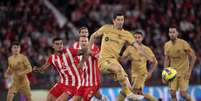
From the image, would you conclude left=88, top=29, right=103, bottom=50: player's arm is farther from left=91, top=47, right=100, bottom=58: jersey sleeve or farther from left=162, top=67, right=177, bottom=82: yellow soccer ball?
left=162, top=67, right=177, bottom=82: yellow soccer ball

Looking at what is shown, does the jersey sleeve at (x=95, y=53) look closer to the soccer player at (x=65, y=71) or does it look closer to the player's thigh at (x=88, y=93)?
the soccer player at (x=65, y=71)

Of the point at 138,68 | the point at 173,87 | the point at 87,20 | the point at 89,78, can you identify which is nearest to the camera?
the point at 89,78

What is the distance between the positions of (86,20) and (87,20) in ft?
0.14

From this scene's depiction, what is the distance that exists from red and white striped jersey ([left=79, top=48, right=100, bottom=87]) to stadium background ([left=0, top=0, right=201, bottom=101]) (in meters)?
9.16

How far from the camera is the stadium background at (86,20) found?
2594 cm

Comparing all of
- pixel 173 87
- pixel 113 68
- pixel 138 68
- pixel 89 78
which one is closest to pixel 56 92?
pixel 89 78

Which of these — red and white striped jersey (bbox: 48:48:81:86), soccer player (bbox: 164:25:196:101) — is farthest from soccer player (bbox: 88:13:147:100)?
soccer player (bbox: 164:25:196:101)

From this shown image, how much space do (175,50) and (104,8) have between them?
12.4 m

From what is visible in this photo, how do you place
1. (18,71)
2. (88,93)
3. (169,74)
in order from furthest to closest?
(18,71)
(169,74)
(88,93)

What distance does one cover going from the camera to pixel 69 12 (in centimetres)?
2906

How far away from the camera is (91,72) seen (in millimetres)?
14875

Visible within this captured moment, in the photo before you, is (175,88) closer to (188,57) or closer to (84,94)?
(188,57)

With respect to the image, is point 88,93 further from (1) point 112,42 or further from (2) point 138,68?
(2) point 138,68

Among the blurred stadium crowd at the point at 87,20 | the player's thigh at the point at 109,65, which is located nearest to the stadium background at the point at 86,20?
the blurred stadium crowd at the point at 87,20
